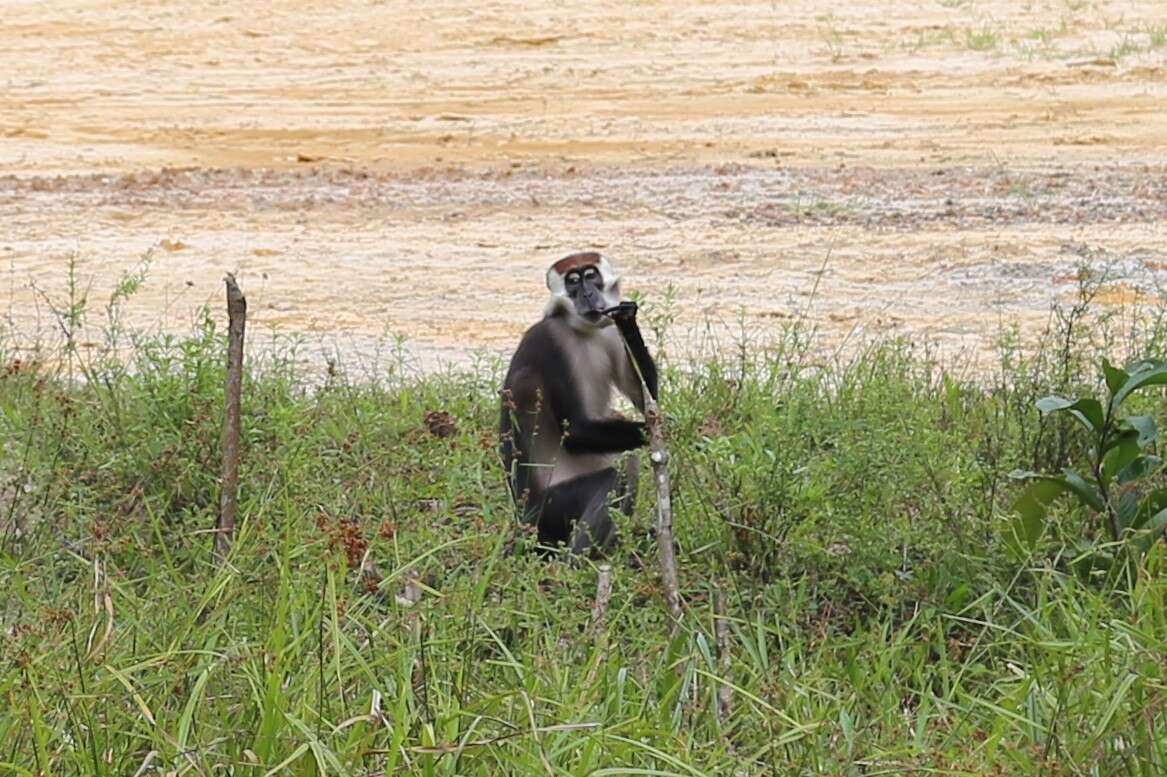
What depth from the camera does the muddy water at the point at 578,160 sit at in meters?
11.0

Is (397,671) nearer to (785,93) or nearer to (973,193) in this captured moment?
(973,193)

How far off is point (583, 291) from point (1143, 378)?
2153 millimetres

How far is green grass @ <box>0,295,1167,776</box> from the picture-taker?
11.1 feet

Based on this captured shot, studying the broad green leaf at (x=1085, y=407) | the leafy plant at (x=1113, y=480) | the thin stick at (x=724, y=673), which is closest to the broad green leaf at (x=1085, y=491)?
the leafy plant at (x=1113, y=480)

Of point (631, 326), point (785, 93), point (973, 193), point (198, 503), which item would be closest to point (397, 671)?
point (631, 326)

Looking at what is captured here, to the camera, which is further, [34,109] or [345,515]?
[34,109]

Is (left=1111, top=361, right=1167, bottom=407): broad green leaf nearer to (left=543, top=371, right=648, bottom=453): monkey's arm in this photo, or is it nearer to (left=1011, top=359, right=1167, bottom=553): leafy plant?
(left=1011, top=359, right=1167, bottom=553): leafy plant

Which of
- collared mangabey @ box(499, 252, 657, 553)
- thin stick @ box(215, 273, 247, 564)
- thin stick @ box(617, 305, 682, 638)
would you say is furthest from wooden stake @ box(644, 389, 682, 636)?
collared mangabey @ box(499, 252, 657, 553)

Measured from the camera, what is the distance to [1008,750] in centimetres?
341

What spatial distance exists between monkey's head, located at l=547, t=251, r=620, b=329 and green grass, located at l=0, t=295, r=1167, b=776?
53 centimetres

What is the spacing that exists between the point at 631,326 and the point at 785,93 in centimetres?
1451

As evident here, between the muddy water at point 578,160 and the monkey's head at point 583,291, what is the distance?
501 mm

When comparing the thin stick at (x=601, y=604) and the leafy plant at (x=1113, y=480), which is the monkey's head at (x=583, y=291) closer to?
the leafy plant at (x=1113, y=480)

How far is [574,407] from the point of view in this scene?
586 cm
